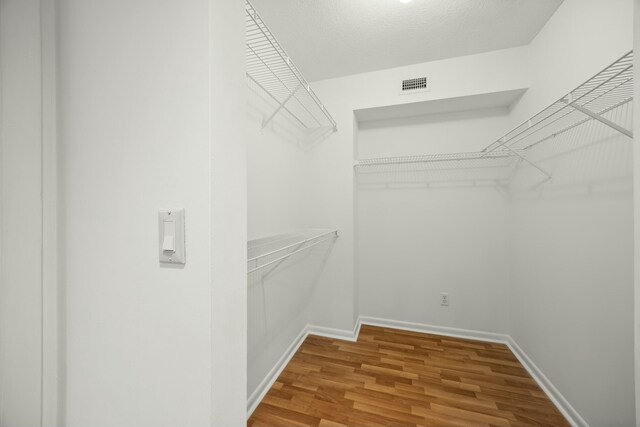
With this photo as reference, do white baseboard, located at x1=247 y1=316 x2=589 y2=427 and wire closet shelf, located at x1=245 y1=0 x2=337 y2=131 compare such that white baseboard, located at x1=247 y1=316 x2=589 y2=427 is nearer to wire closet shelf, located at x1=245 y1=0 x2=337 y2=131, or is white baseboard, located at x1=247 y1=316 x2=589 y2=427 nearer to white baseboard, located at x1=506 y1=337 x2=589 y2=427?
white baseboard, located at x1=506 y1=337 x2=589 y2=427

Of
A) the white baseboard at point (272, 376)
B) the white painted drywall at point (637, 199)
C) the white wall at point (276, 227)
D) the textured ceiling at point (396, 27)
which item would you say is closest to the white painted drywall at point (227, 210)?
the white wall at point (276, 227)

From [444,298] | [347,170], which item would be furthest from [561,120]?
[444,298]

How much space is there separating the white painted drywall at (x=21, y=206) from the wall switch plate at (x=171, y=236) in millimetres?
359

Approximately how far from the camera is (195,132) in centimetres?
51

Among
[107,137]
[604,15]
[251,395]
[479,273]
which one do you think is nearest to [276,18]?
[107,137]

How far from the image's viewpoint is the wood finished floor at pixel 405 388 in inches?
54.6

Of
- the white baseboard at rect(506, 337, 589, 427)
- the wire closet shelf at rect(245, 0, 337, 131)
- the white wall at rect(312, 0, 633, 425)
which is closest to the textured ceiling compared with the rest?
the white wall at rect(312, 0, 633, 425)

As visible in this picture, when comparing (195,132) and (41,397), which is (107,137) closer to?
(195,132)

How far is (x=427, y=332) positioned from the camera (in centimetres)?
234

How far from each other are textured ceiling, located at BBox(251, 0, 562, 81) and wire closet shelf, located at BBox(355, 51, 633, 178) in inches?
25.5

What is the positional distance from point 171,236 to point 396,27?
1928 mm

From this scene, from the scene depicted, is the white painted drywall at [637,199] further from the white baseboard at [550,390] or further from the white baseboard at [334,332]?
the white baseboard at [334,332]

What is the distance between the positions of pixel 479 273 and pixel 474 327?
20.1 inches

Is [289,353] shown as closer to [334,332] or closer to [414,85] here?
[334,332]
